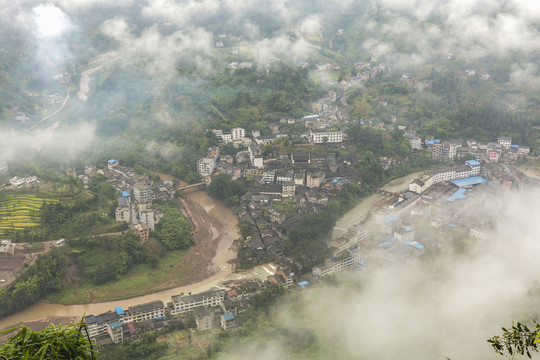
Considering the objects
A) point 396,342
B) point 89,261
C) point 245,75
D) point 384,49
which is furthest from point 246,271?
point 384,49

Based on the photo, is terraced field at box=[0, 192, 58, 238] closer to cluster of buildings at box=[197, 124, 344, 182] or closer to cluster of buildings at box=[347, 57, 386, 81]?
cluster of buildings at box=[197, 124, 344, 182]

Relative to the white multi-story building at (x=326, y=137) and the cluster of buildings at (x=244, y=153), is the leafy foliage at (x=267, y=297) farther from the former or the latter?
the white multi-story building at (x=326, y=137)

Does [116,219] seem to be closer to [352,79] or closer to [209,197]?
[209,197]

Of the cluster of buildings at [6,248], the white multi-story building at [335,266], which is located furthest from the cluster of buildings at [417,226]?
the cluster of buildings at [6,248]

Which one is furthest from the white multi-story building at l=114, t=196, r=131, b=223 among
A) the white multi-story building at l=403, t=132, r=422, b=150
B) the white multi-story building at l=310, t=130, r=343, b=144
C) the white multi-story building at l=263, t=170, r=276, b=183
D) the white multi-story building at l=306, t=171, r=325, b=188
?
the white multi-story building at l=403, t=132, r=422, b=150

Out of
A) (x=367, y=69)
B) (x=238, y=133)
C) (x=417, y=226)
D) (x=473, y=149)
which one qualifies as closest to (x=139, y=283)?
(x=417, y=226)

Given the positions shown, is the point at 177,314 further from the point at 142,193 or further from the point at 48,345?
the point at 48,345
